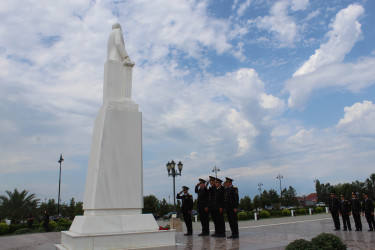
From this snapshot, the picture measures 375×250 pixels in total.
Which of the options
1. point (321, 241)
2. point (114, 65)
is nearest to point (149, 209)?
point (114, 65)

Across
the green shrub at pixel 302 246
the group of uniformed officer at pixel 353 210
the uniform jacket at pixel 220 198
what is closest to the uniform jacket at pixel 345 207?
the group of uniformed officer at pixel 353 210

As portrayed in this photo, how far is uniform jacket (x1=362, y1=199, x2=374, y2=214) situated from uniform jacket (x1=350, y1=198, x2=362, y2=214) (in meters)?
0.17

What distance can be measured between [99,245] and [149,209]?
34.5 metres

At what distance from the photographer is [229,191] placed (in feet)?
30.1

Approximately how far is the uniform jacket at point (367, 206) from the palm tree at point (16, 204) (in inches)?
973

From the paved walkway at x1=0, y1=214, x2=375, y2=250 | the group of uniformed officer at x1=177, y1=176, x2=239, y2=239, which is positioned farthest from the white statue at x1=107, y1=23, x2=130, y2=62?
the paved walkway at x1=0, y1=214, x2=375, y2=250

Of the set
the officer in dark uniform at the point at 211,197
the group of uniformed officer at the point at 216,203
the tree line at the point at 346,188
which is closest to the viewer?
the group of uniformed officer at the point at 216,203

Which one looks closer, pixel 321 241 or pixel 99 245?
pixel 321 241

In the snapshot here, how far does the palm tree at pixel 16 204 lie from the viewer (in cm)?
2486

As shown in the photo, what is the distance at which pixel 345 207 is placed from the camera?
1174 centimetres

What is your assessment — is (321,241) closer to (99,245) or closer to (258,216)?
(99,245)

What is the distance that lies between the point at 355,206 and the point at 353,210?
17cm

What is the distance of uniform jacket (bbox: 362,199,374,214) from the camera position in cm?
1100

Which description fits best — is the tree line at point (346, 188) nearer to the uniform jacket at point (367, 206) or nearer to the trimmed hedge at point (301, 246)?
the uniform jacket at point (367, 206)
